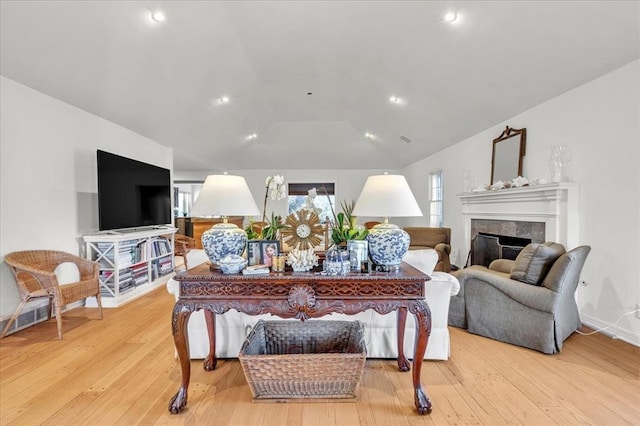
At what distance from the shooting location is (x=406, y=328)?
96.3 inches

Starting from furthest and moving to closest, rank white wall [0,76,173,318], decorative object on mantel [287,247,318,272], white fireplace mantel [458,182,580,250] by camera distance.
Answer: white fireplace mantel [458,182,580,250]
white wall [0,76,173,318]
decorative object on mantel [287,247,318,272]

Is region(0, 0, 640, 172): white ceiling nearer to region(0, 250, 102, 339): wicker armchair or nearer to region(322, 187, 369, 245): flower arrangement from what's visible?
region(0, 250, 102, 339): wicker armchair

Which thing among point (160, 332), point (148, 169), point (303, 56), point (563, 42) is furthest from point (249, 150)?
point (563, 42)

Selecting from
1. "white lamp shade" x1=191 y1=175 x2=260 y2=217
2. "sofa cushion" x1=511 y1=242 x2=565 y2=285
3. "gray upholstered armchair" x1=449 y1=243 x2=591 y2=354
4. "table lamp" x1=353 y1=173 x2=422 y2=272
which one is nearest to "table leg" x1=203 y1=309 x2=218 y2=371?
"white lamp shade" x1=191 y1=175 x2=260 y2=217

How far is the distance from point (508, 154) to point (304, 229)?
364 centimetres

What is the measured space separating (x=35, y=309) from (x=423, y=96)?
211 inches

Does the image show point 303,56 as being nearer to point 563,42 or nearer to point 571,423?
point 563,42

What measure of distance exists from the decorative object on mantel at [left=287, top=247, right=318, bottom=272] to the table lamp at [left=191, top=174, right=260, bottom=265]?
33 centimetres

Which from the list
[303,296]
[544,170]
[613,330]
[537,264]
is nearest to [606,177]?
[544,170]

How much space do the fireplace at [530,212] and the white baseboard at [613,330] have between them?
69 centimetres

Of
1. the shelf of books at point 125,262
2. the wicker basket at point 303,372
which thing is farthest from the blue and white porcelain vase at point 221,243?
the shelf of books at point 125,262

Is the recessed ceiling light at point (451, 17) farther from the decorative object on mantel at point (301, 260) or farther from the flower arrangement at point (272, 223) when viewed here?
the decorative object on mantel at point (301, 260)

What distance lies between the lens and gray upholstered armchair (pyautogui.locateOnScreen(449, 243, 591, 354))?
A: 2.57 metres

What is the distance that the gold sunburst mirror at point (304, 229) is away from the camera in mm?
2078
